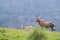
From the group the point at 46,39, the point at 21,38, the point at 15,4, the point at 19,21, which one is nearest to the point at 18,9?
the point at 15,4

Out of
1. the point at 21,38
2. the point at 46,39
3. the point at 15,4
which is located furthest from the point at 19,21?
the point at 46,39

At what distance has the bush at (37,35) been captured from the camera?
490 cm

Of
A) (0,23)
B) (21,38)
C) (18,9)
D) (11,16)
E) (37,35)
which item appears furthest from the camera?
(18,9)

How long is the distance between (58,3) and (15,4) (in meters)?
2.13

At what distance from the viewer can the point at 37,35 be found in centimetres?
490

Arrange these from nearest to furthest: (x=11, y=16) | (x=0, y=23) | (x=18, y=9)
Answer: (x=0, y=23) → (x=11, y=16) → (x=18, y=9)

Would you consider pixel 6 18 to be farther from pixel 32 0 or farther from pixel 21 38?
pixel 21 38

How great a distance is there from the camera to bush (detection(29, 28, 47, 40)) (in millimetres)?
4898

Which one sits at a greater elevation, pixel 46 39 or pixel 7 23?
pixel 46 39

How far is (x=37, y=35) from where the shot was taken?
193 inches

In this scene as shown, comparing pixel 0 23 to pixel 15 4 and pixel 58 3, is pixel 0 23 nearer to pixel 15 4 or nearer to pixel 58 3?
pixel 15 4

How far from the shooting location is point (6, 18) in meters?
9.95

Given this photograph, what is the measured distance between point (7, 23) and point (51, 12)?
233cm

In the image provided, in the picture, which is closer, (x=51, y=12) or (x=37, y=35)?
(x=37, y=35)
